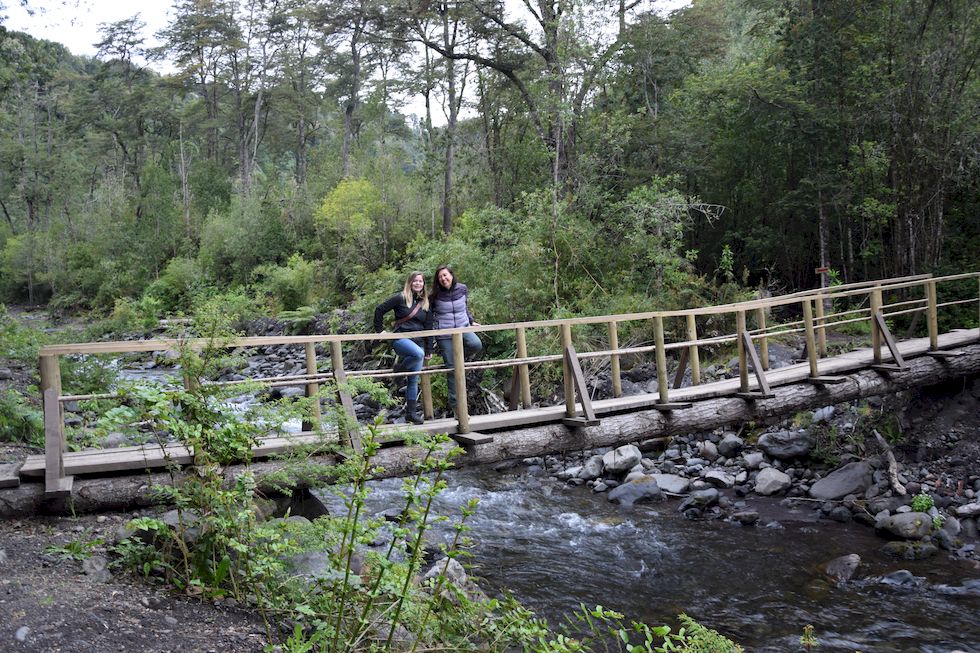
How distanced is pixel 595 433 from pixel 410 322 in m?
2.28

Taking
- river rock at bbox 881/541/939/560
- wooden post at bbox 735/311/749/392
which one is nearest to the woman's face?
wooden post at bbox 735/311/749/392

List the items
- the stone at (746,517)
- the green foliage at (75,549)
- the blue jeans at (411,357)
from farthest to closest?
the stone at (746,517), the blue jeans at (411,357), the green foliage at (75,549)

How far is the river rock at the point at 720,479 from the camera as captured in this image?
10.8m

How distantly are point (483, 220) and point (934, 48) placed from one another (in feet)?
33.0

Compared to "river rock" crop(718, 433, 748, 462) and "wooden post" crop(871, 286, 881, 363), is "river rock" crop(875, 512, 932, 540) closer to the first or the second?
"wooden post" crop(871, 286, 881, 363)

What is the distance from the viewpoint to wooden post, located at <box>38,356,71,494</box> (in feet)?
17.7

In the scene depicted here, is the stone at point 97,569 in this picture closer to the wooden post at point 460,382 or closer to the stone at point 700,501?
the wooden post at point 460,382

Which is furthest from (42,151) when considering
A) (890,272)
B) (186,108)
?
(890,272)

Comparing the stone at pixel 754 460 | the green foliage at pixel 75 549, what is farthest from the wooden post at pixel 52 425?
the stone at pixel 754 460

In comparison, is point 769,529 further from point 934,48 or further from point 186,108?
point 186,108

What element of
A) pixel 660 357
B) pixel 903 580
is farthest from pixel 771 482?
pixel 660 357

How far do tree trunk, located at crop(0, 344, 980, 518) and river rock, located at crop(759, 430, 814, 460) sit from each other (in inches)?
64.1

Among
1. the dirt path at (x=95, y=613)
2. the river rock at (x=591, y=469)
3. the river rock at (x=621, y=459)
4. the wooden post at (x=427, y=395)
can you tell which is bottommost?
the river rock at (x=591, y=469)

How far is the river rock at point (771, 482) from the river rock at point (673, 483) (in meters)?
0.95
